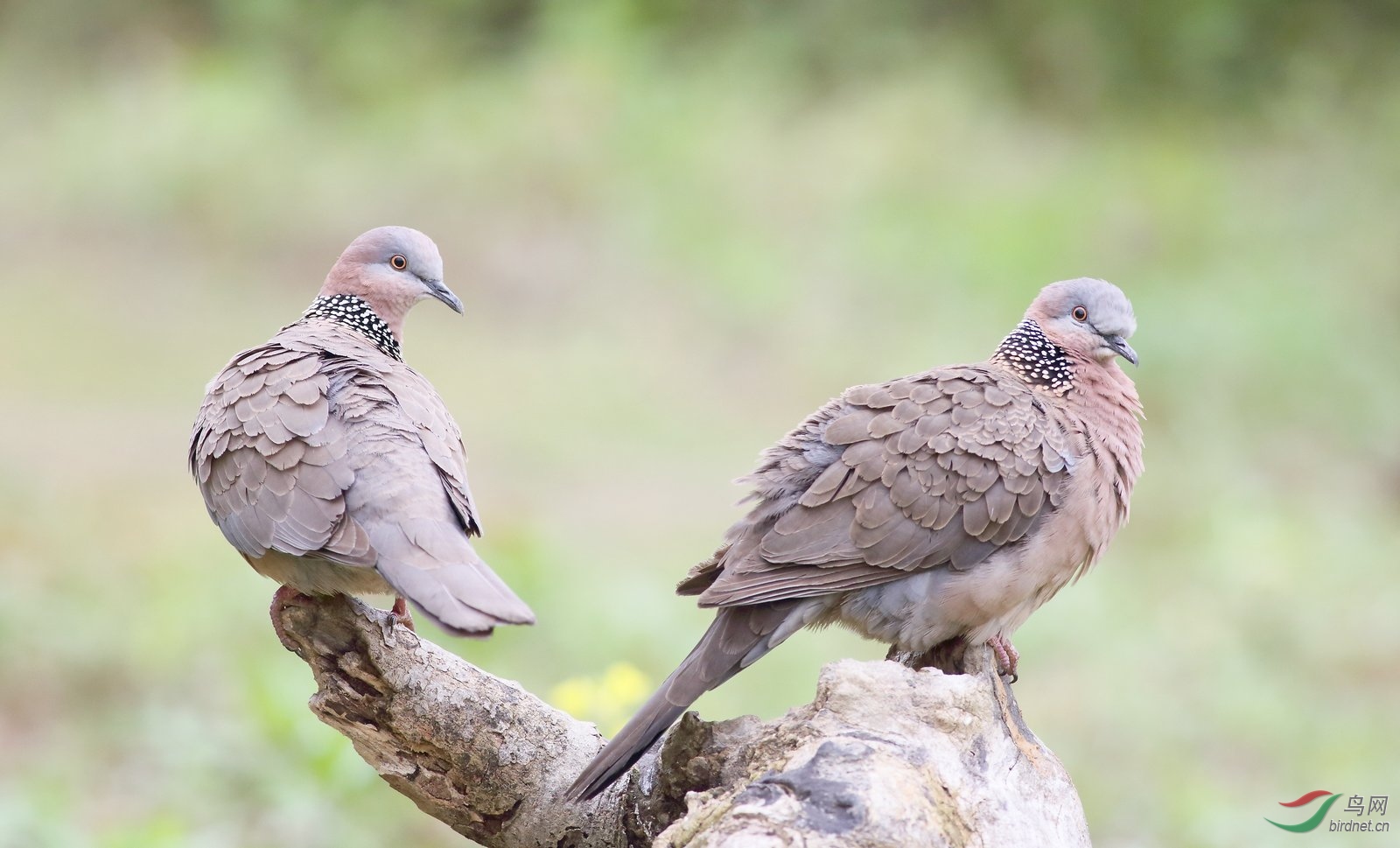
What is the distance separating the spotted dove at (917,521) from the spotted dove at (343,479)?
70cm

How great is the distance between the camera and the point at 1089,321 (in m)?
4.23

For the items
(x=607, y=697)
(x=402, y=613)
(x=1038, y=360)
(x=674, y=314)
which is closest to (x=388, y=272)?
(x=402, y=613)

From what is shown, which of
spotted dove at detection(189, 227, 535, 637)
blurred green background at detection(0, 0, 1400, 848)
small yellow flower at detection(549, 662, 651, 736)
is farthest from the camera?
blurred green background at detection(0, 0, 1400, 848)

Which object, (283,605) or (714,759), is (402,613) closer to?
(283,605)

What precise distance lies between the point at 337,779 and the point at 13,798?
114 centimetres

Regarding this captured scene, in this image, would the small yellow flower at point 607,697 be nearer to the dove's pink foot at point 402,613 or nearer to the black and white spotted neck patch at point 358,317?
the dove's pink foot at point 402,613

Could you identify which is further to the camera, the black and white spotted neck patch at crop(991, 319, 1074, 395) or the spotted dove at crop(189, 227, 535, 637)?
the black and white spotted neck patch at crop(991, 319, 1074, 395)

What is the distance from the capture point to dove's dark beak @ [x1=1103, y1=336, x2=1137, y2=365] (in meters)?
4.20

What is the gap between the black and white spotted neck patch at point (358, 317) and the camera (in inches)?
163

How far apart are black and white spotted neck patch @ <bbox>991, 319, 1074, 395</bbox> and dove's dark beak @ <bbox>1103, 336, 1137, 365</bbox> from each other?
0.15 metres

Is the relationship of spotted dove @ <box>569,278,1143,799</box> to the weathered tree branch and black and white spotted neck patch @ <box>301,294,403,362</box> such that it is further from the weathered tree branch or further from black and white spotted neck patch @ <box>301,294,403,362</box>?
black and white spotted neck patch @ <box>301,294,403,362</box>

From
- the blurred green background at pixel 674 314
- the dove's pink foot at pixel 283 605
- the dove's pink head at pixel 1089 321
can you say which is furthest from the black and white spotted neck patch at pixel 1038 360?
the dove's pink foot at pixel 283 605

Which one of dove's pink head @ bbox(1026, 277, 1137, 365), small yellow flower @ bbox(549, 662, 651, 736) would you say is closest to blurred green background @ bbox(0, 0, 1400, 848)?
small yellow flower @ bbox(549, 662, 651, 736)

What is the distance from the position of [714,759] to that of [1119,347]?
178 cm
